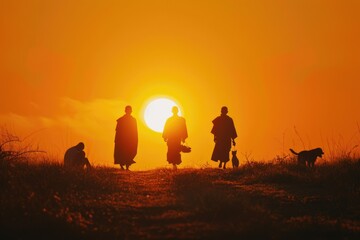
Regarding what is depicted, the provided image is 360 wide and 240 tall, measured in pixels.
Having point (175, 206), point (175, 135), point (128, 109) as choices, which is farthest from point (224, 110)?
point (175, 206)

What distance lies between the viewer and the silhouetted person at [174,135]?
23.0 m

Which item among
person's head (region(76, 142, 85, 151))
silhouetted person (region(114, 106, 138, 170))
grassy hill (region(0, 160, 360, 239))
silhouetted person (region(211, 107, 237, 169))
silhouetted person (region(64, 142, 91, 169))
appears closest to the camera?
grassy hill (region(0, 160, 360, 239))

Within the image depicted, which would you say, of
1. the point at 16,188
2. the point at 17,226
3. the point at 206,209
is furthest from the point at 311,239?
the point at 16,188

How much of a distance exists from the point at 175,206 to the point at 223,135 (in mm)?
12158

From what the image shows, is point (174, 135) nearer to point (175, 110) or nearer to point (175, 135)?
point (175, 135)

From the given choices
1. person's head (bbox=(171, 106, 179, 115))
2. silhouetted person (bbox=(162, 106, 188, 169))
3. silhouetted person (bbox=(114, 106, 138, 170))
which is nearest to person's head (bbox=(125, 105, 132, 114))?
silhouetted person (bbox=(114, 106, 138, 170))

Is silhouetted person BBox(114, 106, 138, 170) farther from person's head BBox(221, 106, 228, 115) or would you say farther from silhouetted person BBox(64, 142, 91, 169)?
silhouetted person BBox(64, 142, 91, 169)

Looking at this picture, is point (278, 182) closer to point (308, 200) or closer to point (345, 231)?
point (308, 200)

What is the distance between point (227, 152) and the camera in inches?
906

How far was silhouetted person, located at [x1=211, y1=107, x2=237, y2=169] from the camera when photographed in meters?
22.8

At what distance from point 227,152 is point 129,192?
413 inches

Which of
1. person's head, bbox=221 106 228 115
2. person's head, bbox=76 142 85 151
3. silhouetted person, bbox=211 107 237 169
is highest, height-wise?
person's head, bbox=221 106 228 115

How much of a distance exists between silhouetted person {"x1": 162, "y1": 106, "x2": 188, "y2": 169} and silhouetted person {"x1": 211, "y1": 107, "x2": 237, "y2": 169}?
4.12ft

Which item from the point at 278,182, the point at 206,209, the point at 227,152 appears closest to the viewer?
the point at 206,209
